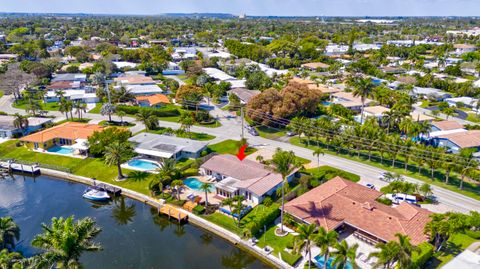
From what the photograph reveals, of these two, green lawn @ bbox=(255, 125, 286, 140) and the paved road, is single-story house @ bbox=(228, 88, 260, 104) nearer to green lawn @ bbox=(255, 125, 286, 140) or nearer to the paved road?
the paved road

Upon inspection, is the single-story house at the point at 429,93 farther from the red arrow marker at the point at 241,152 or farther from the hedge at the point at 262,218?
the hedge at the point at 262,218

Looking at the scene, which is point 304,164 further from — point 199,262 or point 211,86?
point 211,86

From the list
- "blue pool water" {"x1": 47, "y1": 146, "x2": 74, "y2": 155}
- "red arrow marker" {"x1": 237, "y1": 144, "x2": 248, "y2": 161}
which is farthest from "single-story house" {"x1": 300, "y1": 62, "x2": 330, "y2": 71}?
"blue pool water" {"x1": 47, "y1": 146, "x2": 74, "y2": 155}

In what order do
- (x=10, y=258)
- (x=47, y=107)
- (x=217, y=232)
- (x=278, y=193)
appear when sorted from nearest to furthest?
(x=10, y=258)
(x=217, y=232)
(x=278, y=193)
(x=47, y=107)

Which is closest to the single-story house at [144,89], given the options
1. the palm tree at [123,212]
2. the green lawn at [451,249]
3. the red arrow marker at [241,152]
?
the red arrow marker at [241,152]

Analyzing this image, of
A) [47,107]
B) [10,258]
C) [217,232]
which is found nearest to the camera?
[10,258]

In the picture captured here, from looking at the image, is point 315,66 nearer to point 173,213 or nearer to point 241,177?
point 241,177

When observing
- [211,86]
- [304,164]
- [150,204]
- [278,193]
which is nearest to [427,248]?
[278,193]
